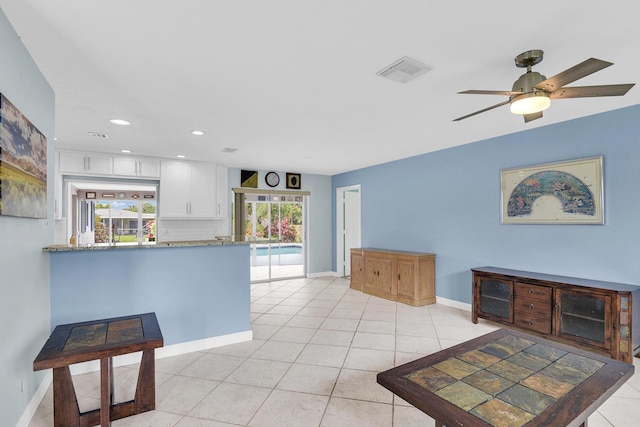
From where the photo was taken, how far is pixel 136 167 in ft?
17.5

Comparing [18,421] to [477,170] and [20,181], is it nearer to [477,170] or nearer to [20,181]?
[20,181]

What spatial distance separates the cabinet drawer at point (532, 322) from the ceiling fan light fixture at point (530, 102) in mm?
2329

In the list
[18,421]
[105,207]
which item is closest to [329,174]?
[105,207]

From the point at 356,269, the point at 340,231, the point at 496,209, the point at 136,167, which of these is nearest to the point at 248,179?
the point at 136,167

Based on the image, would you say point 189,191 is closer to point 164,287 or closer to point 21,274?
point 164,287

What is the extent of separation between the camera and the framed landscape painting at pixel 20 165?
163 cm

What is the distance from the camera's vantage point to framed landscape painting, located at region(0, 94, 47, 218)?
1626mm

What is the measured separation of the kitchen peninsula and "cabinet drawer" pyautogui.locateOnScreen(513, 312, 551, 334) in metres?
2.95

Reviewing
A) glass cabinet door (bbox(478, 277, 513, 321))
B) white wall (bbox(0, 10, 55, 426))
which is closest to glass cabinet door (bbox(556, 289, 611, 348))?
glass cabinet door (bbox(478, 277, 513, 321))

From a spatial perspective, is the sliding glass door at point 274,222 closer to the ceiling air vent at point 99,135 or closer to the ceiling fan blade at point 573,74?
the ceiling air vent at point 99,135

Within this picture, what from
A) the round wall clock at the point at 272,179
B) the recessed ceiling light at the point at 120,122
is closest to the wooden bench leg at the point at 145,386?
the recessed ceiling light at the point at 120,122

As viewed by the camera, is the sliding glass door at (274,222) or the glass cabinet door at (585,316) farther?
the sliding glass door at (274,222)

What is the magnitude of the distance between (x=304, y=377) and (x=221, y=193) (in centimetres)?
A: 420

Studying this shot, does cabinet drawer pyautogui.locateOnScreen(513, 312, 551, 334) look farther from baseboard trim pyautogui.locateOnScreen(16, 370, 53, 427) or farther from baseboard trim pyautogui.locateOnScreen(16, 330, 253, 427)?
baseboard trim pyautogui.locateOnScreen(16, 370, 53, 427)
